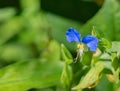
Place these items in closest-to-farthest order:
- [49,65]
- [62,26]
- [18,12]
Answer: [49,65]
[62,26]
[18,12]

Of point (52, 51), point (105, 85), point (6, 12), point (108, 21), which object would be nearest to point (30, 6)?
point (6, 12)

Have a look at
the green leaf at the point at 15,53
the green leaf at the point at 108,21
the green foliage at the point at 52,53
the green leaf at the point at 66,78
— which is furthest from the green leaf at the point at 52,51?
the green leaf at the point at 66,78

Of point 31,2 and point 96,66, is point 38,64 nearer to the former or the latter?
point 96,66

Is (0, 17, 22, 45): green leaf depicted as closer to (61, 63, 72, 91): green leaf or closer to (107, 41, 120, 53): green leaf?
(61, 63, 72, 91): green leaf

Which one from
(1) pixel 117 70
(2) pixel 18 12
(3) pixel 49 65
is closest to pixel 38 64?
(3) pixel 49 65

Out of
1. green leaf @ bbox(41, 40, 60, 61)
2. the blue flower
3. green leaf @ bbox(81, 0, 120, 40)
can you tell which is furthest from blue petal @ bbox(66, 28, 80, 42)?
green leaf @ bbox(41, 40, 60, 61)

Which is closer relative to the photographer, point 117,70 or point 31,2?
point 117,70
